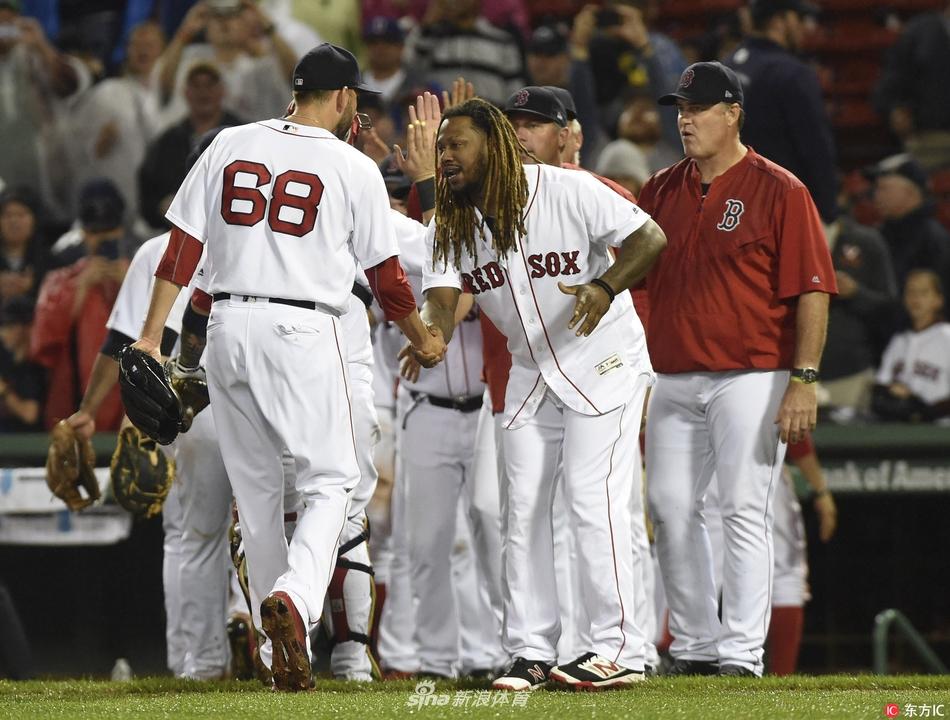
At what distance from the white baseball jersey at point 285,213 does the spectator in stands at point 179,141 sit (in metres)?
4.69

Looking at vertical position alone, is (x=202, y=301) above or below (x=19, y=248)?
above

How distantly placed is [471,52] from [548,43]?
0.54 m

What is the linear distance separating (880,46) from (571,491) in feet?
28.1

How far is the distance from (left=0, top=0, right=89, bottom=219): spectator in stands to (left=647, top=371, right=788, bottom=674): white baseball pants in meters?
5.73

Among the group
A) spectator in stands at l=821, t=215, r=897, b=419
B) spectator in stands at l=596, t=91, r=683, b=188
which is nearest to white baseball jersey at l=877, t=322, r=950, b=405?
spectator in stands at l=821, t=215, r=897, b=419

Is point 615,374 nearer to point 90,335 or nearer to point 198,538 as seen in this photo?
point 198,538

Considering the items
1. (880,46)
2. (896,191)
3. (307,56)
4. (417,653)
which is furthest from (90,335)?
(880,46)

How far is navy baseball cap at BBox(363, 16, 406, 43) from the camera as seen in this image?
1006 centimetres

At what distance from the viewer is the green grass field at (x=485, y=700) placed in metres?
4.03

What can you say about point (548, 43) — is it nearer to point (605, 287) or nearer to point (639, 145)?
point (639, 145)

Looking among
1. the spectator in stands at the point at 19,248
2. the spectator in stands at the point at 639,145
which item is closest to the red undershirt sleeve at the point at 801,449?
the spectator in stands at the point at 639,145

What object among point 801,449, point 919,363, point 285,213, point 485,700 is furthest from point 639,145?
point 485,700

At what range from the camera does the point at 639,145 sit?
9500 mm

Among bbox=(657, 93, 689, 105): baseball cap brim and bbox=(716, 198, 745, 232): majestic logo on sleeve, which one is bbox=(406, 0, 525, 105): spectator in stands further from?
bbox=(716, 198, 745, 232): majestic logo on sleeve
